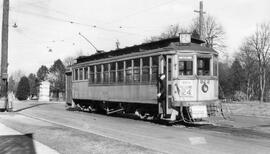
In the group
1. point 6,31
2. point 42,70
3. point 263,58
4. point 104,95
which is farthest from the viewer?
point 42,70

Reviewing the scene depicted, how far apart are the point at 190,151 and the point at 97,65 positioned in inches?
521

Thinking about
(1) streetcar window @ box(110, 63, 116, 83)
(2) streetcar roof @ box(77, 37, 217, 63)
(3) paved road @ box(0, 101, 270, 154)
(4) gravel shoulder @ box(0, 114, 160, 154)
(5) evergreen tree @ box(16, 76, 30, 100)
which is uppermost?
(2) streetcar roof @ box(77, 37, 217, 63)

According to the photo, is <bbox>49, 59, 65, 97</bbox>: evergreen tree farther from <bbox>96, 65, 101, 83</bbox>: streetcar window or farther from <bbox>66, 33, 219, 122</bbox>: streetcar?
<bbox>66, 33, 219, 122</bbox>: streetcar

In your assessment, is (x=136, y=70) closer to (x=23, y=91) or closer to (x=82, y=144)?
(x=82, y=144)

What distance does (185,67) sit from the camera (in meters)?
16.0

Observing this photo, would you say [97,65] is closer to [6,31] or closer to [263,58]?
[6,31]

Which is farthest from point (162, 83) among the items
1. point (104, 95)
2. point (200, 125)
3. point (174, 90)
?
point (104, 95)

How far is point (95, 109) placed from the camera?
78.0 ft

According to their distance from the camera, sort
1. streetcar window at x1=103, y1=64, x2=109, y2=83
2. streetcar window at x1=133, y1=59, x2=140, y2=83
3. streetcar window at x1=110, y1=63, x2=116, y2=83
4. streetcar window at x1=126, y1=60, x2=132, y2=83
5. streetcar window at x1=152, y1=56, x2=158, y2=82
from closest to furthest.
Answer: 1. streetcar window at x1=152, y1=56, x2=158, y2=82
2. streetcar window at x1=133, y1=59, x2=140, y2=83
3. streetcar window at x1=126, y1=60, x2=132, y2=83
4. streetcar window at x1=110, y1=63, x2=116, y2=83
5. streetcar window at x1=103, y1=64, x2=109, y2=83

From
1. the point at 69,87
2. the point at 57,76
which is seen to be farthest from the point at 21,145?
the point at 57,76

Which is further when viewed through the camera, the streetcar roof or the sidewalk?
the streetcar roof

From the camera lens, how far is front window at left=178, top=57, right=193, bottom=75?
1579 centimetres

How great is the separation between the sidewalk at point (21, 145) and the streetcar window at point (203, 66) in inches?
300

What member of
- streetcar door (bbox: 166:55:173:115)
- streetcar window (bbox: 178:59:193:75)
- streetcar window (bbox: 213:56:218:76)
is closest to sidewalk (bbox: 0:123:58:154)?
streetcar door (bbox: 166:55:173:115)
